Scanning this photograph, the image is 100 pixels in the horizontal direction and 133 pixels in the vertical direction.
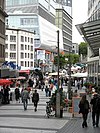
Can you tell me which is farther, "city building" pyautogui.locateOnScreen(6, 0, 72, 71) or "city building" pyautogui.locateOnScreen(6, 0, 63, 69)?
"city building" pyautogui.locateOnScreen(6, 0, 72, 71)

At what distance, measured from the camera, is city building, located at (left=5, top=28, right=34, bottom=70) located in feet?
380

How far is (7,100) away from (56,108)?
40.1ft

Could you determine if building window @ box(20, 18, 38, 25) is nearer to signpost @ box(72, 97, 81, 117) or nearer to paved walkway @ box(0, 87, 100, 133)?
signpost @ box(72, 97, 81, 117)

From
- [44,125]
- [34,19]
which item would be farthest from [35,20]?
[44,125]

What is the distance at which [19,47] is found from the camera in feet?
391

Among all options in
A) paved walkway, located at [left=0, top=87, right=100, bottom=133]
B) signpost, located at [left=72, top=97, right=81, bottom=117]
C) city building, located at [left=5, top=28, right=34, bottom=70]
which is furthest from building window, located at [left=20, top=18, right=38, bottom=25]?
paved walkway, located at [left=0, top=87, right=100, bottom=133]

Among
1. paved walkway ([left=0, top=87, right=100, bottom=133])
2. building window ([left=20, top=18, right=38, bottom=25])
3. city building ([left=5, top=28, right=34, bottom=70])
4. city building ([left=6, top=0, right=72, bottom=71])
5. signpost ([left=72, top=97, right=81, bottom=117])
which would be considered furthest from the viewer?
building window ([left=20, top=18, right=38, bottom=25])

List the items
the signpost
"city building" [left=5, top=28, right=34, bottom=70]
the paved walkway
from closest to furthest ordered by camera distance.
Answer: the paved walkway → the signpost → "city building" [left=5, top=28, right=34, bottom=70]

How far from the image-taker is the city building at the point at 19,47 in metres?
116

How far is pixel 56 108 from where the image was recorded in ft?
76.2

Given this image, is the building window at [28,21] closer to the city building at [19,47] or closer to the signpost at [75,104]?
the city building at [19,47]

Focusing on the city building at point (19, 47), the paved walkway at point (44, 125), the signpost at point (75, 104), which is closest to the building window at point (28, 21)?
the city building at point (19, 47)

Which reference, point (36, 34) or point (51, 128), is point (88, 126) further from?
point (36, 34)

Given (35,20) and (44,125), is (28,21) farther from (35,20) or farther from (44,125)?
(44,125)
